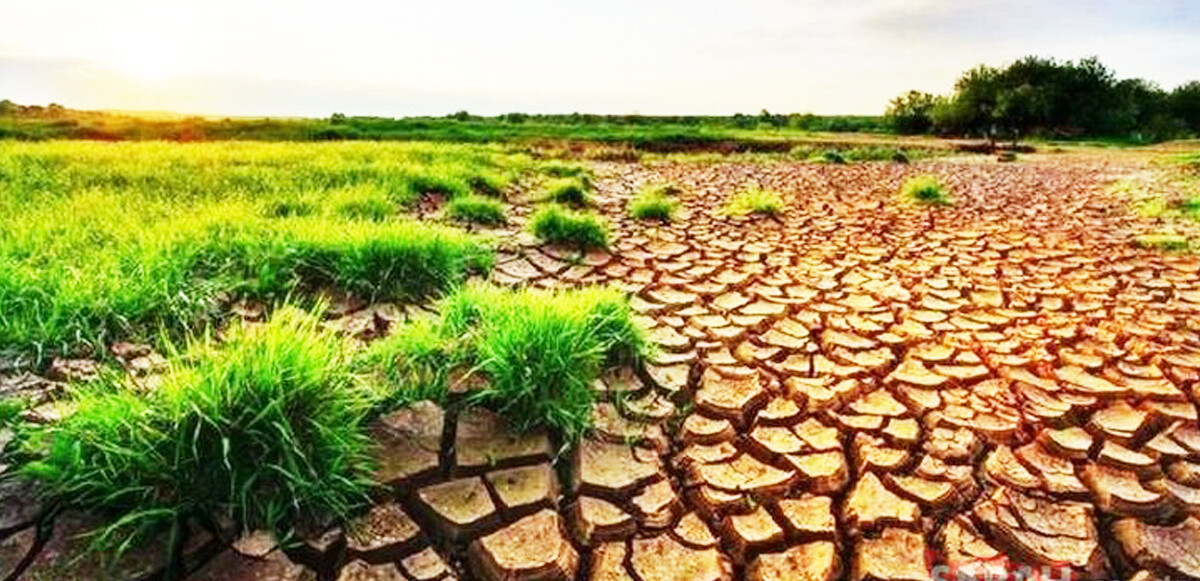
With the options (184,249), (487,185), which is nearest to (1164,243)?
(487,185)

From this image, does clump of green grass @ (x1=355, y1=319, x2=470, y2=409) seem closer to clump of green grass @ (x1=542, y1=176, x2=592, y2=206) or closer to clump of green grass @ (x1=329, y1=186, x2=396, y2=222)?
clump of green grass @ (x1=329, y1=186, x2=396, y2=222)

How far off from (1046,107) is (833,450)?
4123 centimetres

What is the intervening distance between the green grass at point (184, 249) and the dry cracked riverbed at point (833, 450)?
0.94 meters

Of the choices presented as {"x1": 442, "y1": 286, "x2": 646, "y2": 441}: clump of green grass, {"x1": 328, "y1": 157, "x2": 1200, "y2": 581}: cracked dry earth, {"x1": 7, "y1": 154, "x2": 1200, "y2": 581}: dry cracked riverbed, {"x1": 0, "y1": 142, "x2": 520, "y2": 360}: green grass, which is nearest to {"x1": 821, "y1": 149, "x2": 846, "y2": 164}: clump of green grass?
{"x1": 0, "y1": 142, "x2": 520, "y2": 360}: green grass

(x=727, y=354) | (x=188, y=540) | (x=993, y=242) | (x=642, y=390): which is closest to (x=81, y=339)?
(x=188, y=540)

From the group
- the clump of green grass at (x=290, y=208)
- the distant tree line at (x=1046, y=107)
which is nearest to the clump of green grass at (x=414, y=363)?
the clump of green grass at (x=290, y=208)

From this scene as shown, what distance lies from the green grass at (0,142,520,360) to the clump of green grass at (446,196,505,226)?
1.56ft

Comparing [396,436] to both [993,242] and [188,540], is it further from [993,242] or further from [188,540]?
[993,242]

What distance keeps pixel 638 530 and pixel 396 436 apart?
2.58ft

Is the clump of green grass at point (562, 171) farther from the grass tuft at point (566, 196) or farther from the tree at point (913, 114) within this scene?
the tree at point (913, 114)

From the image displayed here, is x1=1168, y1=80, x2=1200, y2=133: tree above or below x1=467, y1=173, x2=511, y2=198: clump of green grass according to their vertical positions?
above

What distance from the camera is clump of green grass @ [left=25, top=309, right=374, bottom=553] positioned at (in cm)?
182

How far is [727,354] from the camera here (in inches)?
129

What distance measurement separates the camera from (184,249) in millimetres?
3779
